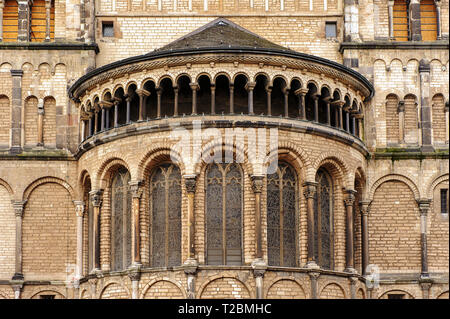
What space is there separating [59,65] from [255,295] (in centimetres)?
1328

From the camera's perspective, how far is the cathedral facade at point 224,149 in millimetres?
33344

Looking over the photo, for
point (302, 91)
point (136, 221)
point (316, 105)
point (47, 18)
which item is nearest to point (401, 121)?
point (316, 105)

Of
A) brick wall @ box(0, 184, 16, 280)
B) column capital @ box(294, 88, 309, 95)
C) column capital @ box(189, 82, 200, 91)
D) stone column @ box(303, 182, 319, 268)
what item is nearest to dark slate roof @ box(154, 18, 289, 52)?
column capital @ box(189, 82, 200, 91)

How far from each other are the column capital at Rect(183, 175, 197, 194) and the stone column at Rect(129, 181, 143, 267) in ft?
5.92

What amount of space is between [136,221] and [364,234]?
29.6 ft

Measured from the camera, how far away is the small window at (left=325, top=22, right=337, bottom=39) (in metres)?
40.5

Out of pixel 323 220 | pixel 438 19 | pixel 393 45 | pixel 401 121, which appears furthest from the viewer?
pixel 438 19

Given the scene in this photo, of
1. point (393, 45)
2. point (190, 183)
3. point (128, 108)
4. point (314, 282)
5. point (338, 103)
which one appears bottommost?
point (314, 282)

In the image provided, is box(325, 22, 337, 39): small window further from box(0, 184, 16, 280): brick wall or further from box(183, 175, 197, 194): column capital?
box(0, 184, 16, 280): brick wall

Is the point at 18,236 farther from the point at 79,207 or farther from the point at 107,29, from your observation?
the point at 107,29

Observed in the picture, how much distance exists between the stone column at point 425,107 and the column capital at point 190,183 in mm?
10601

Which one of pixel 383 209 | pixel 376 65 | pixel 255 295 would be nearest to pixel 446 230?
pixel 383 209

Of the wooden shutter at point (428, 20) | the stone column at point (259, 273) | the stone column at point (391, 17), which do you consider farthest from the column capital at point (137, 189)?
the wooden shutter at point (428, 20)

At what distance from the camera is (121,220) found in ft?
115
